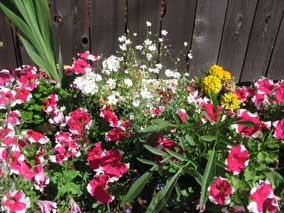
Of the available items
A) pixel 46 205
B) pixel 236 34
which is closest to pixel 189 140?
pixel 46 205

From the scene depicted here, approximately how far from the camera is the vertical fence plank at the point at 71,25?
8.72ft

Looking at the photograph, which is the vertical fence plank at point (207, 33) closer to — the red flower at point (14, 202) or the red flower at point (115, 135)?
the red flower at point (115, 135)

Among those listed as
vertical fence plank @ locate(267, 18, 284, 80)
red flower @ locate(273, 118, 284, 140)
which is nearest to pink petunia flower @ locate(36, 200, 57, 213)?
red flower @ locate(273, 118, 284, 140)

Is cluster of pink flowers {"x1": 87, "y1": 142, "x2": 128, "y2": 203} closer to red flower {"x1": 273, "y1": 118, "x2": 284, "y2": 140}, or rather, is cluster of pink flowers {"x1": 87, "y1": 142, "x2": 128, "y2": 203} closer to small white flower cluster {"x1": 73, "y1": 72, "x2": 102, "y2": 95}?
small white flower cluster {"x1": 73, "y1": 72, "x2": 102, "y2": 95}

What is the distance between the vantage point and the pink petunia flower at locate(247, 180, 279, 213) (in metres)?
1.69

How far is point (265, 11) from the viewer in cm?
300

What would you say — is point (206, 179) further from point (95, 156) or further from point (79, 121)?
point (79, 121)

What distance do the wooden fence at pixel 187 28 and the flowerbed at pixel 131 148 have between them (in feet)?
1.55

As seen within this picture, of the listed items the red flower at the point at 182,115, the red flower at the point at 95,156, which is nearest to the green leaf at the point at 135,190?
the red flower at the point at 95,156

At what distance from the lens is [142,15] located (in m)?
2.81

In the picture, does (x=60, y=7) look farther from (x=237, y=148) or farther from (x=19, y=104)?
(x=237, y=148)

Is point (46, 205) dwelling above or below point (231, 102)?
below

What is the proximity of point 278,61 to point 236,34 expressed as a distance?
19.1 inches

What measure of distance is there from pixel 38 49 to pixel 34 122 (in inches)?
16.4
